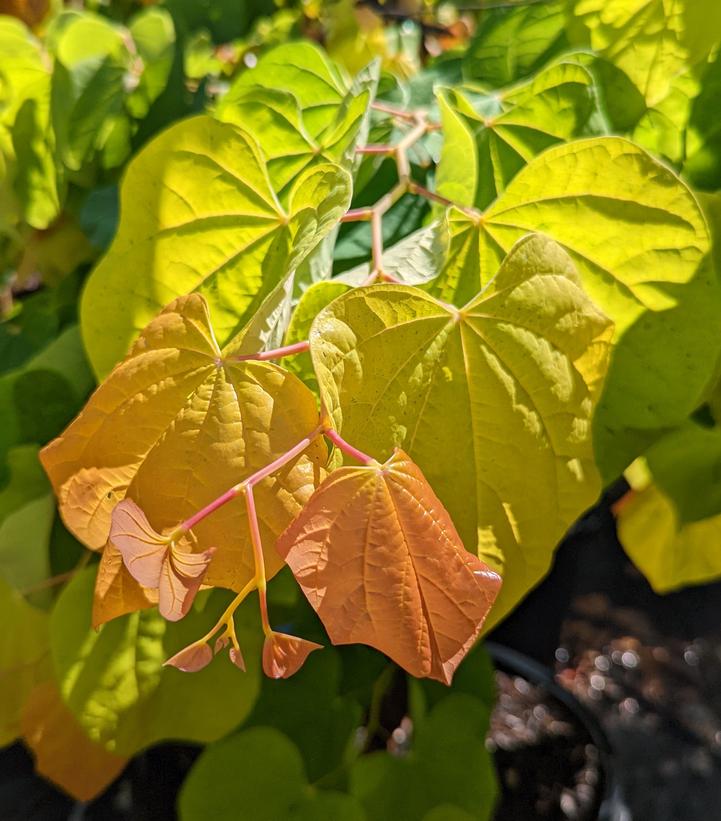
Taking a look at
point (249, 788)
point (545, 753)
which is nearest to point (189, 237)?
point (249, 788)

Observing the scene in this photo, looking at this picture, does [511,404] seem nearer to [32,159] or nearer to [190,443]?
[190,443]

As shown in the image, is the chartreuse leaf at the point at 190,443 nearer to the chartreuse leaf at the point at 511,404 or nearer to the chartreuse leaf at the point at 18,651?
the chartreuse leaf at the point at 511,404

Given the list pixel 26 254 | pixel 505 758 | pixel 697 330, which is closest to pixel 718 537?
pixel 697 330

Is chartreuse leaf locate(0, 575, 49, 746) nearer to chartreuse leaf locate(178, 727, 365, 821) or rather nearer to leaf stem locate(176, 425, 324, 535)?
chartreuse leaf locate(178, 727, 365, 821)

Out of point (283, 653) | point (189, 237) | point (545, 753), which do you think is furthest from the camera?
point (545, 753)

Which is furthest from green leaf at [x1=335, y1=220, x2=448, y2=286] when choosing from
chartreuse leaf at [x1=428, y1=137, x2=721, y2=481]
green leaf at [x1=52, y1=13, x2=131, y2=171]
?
green leaf at [x1=52, y1=13, x2=131, y2=171]

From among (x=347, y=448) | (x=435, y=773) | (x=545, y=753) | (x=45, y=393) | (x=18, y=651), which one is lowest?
(x=545, y=753)

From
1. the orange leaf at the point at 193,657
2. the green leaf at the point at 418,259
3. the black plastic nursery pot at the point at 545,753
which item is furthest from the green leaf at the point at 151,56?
the black plastic nursery pot at the point at 545,753

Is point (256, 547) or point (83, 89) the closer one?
point (256, 547)
